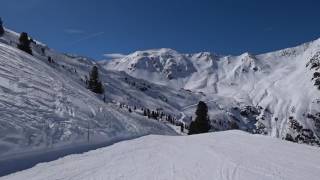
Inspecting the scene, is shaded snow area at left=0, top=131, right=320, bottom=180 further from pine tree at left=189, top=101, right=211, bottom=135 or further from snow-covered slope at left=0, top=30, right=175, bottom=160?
pine tree at left=189, top=101, right=211, bottom=135

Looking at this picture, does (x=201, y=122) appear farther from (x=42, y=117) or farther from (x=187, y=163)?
(x=187, y=163)

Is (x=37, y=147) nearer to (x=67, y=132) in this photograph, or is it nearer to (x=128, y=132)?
(x=67, y=132)

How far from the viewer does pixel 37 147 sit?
16844 mm

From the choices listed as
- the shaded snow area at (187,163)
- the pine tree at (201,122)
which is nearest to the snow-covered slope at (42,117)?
the shaded snow area at (187,163)

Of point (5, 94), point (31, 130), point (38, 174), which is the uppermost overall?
point (5, 94)

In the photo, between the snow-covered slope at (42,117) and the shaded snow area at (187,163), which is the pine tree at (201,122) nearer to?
the snow-covered slope at (42,117)

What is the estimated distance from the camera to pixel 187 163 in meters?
16.1

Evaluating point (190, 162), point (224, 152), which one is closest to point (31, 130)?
point (190, 162)

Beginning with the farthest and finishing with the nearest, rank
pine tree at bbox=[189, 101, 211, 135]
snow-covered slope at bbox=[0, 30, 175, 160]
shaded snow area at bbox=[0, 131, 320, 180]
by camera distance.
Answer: pine tree at bbox=[189, 101, 211, 135] → snow-covered slope at bbox=[0, 30, 175, 160] → shaded snow area at bbox=[0, 131, 320, 180]

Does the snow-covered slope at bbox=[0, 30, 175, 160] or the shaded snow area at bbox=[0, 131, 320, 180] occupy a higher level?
the snow-covered slope at bbox=[0, 30, 175, 160]

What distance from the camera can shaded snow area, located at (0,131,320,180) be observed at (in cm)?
1366

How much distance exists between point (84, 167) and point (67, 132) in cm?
565

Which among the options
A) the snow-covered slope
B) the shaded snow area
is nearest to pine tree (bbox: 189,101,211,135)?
the snow-covered slope

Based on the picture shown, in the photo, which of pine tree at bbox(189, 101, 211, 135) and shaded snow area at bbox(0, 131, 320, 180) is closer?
shaded snow area at bbox(0, 131, 320, 180)
